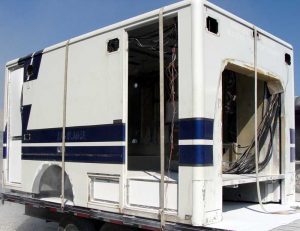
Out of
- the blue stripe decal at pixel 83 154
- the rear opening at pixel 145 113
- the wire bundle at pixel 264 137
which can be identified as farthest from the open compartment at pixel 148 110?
the wire bundle at pixel 264 137

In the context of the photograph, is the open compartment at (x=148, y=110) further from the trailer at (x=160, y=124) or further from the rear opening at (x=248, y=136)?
the rear opening at (x=248, y=136)

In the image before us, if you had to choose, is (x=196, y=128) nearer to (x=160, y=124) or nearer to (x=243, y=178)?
(x=160, y=124)

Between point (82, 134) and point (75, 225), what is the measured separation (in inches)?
46.5

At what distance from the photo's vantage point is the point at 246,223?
4348mm

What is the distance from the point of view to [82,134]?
218 inches

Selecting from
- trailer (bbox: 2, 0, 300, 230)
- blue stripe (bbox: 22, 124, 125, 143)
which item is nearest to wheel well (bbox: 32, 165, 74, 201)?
trailer (bbox: 2, 0, 300, 230)

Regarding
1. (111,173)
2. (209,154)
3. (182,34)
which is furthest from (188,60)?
(111,173)

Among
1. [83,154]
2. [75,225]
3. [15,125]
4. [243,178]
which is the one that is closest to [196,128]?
[243,178]

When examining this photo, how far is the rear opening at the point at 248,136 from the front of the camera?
5656mm

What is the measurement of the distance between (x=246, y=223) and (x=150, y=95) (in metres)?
3.88

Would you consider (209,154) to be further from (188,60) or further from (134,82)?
(134,82)

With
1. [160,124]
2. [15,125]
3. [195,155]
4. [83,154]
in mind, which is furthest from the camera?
[15,125]

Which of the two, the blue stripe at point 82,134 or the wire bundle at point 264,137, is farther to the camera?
the wire bundle at point 264,137

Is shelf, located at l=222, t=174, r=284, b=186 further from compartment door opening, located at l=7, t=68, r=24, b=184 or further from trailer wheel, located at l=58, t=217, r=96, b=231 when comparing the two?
compartment door opening, located at l=7, t=68, r=24, b=184
